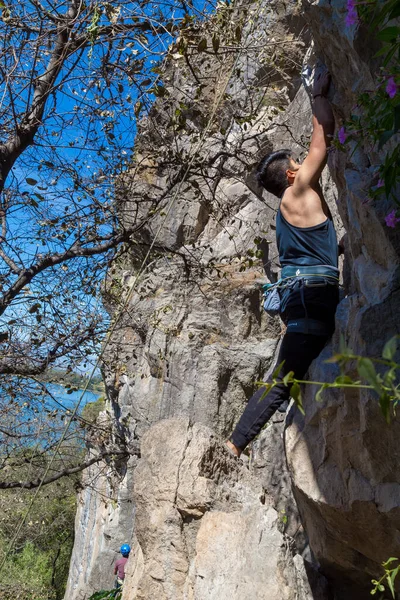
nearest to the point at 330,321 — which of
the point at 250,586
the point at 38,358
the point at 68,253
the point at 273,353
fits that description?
the point at 250,586

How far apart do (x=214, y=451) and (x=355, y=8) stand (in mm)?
2135

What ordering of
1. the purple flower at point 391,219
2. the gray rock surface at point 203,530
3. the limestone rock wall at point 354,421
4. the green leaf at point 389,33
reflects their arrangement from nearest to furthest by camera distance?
the green leaf at point 389,33 < the purple flower at point 391,219 < the limestone rock wall at point 354,421 < the gray rock surface at point 203,530

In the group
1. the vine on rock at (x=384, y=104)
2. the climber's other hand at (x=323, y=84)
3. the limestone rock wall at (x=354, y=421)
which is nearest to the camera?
the vine on rock at (x=384, y=104)

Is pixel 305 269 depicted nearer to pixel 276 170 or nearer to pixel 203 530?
pixel 276 170

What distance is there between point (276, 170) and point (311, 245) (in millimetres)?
524

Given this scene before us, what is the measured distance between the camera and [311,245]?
124 inches

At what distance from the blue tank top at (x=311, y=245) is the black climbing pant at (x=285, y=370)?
1.28ft

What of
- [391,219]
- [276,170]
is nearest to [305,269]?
[276,170]

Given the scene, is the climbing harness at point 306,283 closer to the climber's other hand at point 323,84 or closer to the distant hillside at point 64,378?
the climber's other hand at point 323,84

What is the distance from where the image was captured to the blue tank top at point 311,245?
3133 mm

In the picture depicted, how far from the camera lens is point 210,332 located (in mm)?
9391

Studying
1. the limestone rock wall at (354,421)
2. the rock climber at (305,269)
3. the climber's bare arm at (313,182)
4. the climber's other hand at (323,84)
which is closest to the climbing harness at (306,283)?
the rock climber at (305,269)

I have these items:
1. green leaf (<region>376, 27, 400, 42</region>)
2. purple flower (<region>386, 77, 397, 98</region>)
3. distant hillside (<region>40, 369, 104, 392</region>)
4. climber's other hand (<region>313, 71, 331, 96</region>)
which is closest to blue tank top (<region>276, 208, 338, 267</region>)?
climber's other hand (<region>313, 71, 331, 96</region>)

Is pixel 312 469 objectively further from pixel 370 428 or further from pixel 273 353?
pixel 273 353
